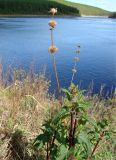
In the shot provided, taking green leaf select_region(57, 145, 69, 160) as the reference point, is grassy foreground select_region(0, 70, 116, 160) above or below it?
below

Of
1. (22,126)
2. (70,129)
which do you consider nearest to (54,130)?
(70,129)

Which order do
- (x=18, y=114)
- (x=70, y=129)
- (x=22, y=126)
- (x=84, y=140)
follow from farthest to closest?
(x=18, y=114) < (x=22, y=126) < (x=70, y=129) < (x=84, y=140)

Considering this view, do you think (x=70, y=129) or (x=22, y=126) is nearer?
(x=70, y=129)

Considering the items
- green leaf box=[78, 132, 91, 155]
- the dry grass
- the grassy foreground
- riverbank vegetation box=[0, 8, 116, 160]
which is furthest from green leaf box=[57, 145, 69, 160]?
the dry grass

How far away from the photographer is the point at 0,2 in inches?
4899

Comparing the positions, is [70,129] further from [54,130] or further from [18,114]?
[18,114]

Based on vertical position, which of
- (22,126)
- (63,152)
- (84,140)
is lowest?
(22,126)

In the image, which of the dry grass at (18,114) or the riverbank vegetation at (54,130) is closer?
the riverbank vegetation at (54,130)

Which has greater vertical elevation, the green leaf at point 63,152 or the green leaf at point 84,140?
the green leaf at point 84,140

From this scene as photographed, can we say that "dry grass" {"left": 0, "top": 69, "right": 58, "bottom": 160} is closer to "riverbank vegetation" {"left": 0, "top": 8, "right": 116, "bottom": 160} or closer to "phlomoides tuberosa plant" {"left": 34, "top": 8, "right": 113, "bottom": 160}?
"riverbank vegetation" {"left": 0, "top": 8, "right": 116, "bottom": 160}

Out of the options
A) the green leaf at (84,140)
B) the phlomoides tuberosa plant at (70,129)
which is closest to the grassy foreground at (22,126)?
the phlomoides tuberosa plant at (70,129)

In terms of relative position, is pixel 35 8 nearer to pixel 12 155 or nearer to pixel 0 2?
pixel 0 2

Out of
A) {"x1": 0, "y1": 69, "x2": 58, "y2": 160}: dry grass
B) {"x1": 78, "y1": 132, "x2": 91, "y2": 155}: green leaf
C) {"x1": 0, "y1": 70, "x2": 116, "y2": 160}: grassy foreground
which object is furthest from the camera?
{"x1": 0, "y1": 69, "x2": 58, "y2": 160}: dry grass

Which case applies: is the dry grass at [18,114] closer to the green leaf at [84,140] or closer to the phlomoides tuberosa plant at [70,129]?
the phlomoides tuberosa plant at [70,129]
